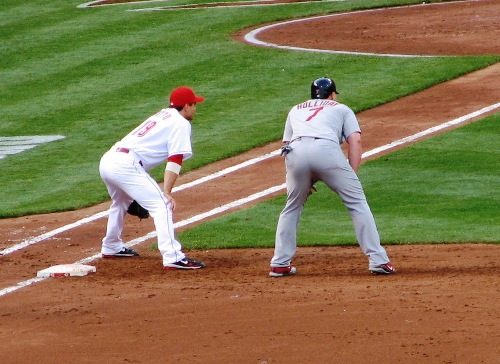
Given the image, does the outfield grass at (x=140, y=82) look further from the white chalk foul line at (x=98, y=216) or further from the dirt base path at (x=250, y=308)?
the dirt base path at (x=250, y=308)

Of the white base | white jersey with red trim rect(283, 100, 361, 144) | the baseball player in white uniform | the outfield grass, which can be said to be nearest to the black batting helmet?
white jersey with red trim rect(283, 100, 361, 144)

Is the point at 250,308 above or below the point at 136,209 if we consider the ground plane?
below

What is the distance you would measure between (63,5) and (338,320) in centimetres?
1991

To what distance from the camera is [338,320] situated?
7.93 m

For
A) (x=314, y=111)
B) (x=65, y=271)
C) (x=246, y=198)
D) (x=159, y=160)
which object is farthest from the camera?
(x=246, y=198)

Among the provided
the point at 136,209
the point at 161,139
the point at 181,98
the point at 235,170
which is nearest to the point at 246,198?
the point at 235,170

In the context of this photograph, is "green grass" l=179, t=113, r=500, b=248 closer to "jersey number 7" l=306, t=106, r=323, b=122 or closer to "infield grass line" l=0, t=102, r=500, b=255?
"infield grass line" l=0, t=102, r=500, b=255

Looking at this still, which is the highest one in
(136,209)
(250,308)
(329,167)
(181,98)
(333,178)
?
(181,98)

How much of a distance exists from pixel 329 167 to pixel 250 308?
1.55m

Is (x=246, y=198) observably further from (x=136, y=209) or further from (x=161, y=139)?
(x=161, y=139)

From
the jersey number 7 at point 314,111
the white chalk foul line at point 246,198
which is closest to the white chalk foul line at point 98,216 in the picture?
the white chalk foul line at point 246,198

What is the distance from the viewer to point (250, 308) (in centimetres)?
840

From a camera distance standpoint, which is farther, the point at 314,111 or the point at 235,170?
the point at 235,170

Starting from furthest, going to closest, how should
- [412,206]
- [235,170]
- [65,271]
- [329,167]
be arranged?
[235,170] < [412,206] < [65,271] < [329,167]
